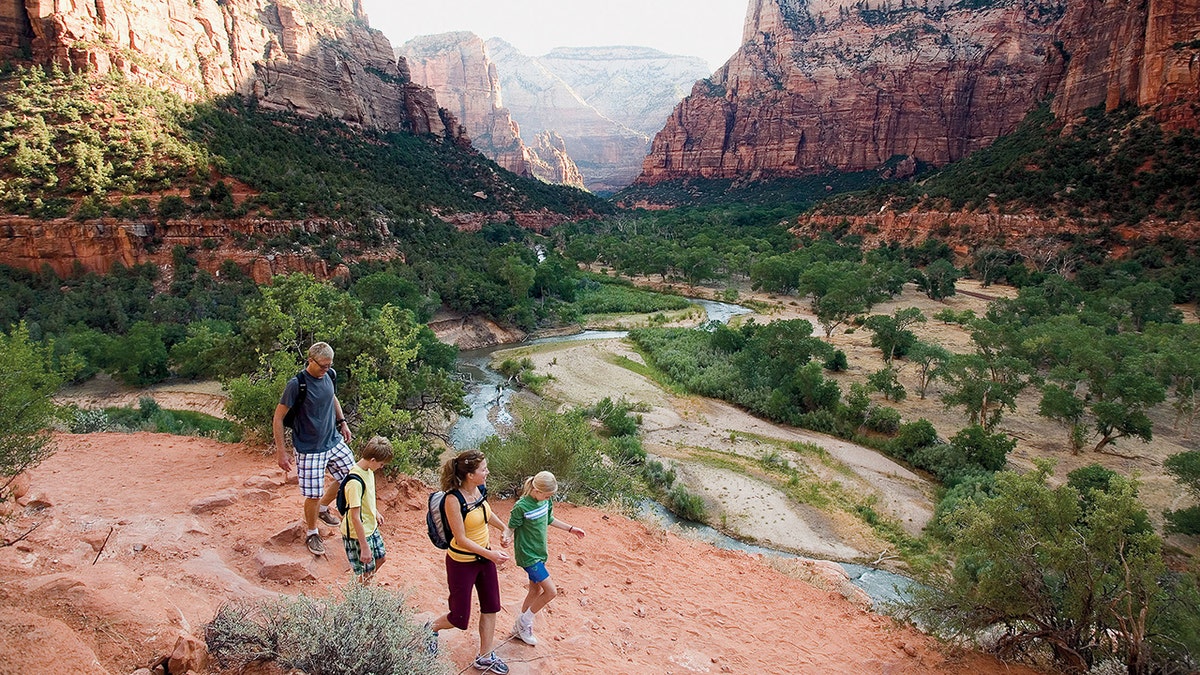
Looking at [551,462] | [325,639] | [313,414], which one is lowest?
[551,462]

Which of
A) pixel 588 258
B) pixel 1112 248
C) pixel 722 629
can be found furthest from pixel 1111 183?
pixel 722 629

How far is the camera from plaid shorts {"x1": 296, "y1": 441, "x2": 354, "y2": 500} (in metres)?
5.56

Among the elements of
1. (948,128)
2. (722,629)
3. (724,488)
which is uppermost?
(948,128)

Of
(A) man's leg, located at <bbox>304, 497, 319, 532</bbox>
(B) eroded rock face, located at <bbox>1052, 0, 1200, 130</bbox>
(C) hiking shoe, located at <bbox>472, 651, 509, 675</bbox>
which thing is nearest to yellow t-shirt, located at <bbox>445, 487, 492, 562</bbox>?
(C) hiking shoe, located at <bbox>472, 651, 509, 675</bbox>

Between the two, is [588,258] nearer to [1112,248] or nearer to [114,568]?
[1112,248]

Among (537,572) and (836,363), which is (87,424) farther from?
(836,363)

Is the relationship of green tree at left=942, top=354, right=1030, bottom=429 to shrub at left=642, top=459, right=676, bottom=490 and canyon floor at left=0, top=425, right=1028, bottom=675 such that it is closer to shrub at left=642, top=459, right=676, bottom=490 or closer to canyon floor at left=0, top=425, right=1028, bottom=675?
shrub at left=642, top=459, right=676, bottom=490

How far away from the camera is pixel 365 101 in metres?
65.6

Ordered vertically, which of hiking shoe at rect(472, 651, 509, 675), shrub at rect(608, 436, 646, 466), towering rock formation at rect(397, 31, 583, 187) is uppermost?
towering rock formation at rect(397, 31, 583, 187)

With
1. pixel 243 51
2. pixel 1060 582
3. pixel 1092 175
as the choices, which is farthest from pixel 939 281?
pixel 243 51

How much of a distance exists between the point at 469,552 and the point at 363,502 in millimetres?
1286

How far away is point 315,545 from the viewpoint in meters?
5.91

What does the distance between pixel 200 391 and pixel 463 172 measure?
5220 centimetres

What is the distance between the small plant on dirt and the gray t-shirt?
1.74 metres
